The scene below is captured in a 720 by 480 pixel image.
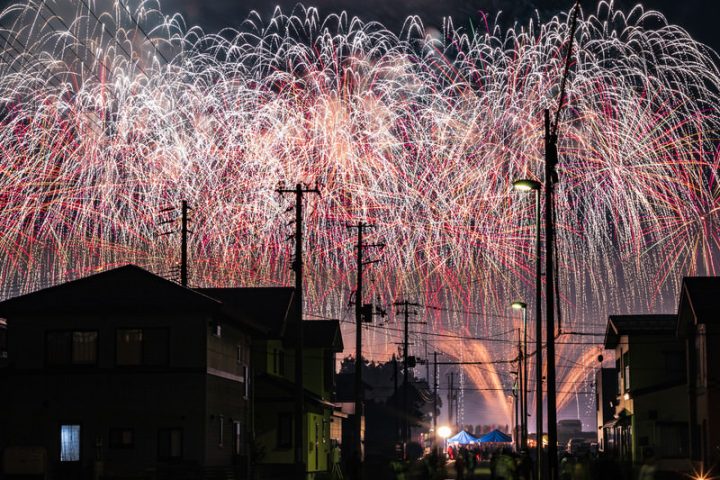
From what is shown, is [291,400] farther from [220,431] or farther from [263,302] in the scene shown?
[220,431]

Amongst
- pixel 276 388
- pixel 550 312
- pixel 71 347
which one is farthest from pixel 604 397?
pixel 550 312

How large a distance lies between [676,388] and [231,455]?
19.8m

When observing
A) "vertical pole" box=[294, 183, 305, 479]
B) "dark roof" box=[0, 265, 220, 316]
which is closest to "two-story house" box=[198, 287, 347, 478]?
"vertical pole" box=[294, 183, 305, 479]

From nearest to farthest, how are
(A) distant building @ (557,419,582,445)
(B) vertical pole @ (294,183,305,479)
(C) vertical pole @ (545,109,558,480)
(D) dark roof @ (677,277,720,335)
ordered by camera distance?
(C) vertical pole @ (545,109,558,480) < (D) dark roof @ (677,277,720,335) < (B) vertical pole @ (294,183,305,479) < (A) distant building @ (557,419,582,445)

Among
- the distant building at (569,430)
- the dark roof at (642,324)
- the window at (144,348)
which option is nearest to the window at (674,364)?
the dark roof at (642,324)

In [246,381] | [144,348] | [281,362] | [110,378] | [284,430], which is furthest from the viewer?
[281,362]

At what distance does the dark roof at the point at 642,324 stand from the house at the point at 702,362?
10327mm

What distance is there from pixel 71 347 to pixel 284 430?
18050 millimetres

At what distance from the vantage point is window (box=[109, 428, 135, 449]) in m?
41.1

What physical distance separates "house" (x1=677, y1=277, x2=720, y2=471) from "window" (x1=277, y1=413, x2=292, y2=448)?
20.3 metres

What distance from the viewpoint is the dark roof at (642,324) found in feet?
186

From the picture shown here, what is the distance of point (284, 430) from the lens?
188 ft

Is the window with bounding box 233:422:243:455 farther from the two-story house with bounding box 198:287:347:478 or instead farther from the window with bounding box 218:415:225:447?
the window with bounding box 218:415:225:447

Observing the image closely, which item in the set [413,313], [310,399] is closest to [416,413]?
[413,313]
